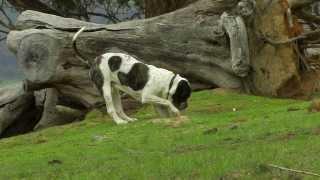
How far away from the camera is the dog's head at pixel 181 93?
14.9 m

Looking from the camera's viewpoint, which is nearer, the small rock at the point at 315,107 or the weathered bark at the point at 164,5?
the small rock at the point at 315,107

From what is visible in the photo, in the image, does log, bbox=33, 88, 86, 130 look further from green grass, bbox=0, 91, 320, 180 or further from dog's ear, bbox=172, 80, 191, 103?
dog's ear, bbox=172, 80, 191, 103

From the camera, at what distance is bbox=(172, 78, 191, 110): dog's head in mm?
14883

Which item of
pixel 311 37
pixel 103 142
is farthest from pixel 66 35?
pixel 103 142

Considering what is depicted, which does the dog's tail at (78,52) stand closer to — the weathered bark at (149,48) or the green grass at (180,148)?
the weathered bark at (149,48)

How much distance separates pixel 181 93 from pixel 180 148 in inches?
146

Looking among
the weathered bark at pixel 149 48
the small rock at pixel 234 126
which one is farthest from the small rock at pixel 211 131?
the weathered bark at pixel 149 48

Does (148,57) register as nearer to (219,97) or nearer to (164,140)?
(219,97)

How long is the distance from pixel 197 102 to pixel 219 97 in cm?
77

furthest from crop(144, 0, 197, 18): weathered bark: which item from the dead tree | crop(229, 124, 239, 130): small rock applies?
crop(229, 124, 239, 130): small rock

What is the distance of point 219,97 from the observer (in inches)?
737

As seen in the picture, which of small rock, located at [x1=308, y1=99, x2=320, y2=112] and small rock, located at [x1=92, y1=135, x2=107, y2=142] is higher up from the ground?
small rock, located at [x1=308, y1=99, x2=320, y2=112]

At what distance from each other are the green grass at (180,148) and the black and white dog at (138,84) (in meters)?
0.41

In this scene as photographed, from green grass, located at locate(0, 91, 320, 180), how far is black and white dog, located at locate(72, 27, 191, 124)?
0.41m
